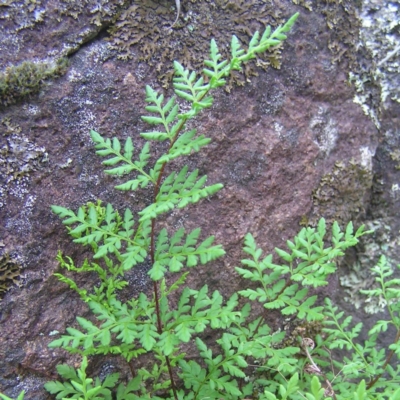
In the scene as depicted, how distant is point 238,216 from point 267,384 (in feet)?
2.68

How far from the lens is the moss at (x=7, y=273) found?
2.07 m

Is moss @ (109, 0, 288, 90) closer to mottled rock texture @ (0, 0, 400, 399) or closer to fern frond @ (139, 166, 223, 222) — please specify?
mottled rock texture @ (0, 0, 400, 399)

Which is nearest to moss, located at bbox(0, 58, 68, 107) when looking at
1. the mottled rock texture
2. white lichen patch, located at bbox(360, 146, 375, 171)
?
the mottled rock texture

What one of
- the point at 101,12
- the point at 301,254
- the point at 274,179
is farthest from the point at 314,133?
the point at 101,12

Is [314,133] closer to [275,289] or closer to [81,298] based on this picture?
[275,289]

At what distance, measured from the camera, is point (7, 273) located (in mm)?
2078

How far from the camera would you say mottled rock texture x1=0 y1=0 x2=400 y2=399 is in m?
2.12

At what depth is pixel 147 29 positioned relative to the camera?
2.38 m

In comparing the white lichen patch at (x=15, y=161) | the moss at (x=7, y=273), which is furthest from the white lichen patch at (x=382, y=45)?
the moss at (x=7, y=273)

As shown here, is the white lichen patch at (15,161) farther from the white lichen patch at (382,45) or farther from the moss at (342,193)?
the white lichen patch at (382,45)

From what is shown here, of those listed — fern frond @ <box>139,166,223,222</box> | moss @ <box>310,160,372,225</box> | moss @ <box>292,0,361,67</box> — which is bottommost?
moss @ <box>310,160,372,225</box>

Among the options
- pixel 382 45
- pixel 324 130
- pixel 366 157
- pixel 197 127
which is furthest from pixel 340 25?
pixel 197 127

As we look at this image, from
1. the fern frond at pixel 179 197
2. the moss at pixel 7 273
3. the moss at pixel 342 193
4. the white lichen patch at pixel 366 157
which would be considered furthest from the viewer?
the white lichen patch at pixel 366 157

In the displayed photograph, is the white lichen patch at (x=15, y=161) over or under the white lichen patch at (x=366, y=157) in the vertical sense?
over
